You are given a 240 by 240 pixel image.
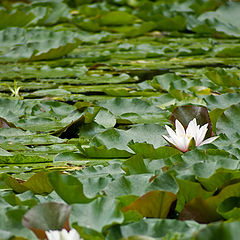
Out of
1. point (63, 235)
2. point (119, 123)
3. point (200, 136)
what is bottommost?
point (119, 123)

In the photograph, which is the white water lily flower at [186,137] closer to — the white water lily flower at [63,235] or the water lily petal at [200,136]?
the water lily petal at [200,136]

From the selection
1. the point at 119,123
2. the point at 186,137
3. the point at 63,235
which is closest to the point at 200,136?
the point at 186,137

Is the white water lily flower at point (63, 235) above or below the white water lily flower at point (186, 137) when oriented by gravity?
above

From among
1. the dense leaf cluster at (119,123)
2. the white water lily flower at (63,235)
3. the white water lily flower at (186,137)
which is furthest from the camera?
the white water lily flower at (186,137)

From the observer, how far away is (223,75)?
3.17 m

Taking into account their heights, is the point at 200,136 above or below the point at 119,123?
above

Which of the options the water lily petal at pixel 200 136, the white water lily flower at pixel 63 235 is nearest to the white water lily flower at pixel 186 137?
the water lily petal at pixel 200 136

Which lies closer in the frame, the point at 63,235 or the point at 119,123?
the point at 63,235

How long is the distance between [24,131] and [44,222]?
119cm

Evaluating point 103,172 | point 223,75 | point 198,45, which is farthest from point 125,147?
point 198,45

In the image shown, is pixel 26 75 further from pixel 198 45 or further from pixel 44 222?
pixel 44 222

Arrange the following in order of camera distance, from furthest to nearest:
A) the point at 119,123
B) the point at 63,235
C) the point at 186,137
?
the point at 119,123 < the point at 186,137 < the point at 63,235

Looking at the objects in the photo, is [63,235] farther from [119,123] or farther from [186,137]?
[119,123]

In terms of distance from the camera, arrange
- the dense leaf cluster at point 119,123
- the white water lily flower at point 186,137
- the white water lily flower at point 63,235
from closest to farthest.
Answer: the white water lily flower at point 63,235 < the dense leaf cluster at point 119,123 < the white water lily flower at point 186,137
